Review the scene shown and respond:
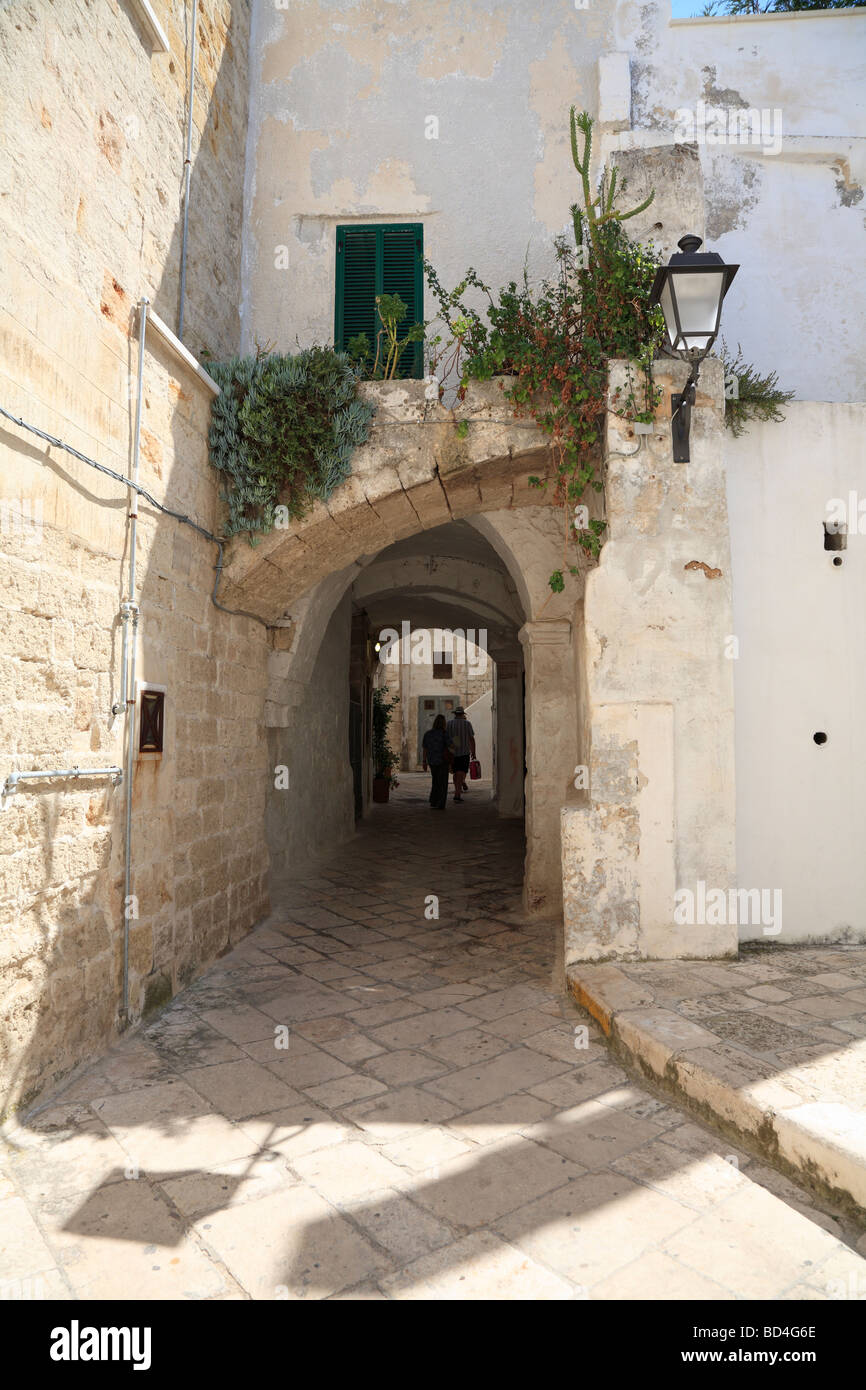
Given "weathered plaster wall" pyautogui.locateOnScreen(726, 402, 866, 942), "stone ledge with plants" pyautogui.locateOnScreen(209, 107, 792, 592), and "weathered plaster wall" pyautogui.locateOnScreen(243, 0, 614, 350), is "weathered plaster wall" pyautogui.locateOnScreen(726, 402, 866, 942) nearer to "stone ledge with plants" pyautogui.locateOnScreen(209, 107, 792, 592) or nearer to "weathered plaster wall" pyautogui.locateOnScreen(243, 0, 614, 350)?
"stone ledge with plants" pyautogui.locateOnScreen(209, 107, 792, 592)

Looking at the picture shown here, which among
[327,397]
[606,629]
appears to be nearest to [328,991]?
[606,629]

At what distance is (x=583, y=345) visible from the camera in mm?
4738

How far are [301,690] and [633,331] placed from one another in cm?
366

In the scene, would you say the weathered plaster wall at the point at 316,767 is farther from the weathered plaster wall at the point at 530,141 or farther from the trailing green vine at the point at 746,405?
the trailing green vine at the point at 746,405

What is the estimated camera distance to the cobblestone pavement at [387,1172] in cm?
216

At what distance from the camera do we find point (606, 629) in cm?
450

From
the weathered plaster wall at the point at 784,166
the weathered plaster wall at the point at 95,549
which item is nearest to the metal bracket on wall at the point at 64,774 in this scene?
the weathered plaster wall at the point at 95,549

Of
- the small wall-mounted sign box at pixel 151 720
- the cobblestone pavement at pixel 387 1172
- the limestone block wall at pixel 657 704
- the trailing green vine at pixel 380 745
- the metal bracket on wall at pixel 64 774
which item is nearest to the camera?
the cobblestone pavement at pixel 387 1172

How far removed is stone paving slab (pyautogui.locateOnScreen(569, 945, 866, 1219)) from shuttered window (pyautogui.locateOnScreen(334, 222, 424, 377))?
14.6ft

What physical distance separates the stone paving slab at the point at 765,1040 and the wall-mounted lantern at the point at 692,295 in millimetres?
2935

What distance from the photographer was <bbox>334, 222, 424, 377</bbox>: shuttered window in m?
6.18

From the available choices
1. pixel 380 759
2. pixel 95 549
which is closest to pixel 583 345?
pixel 95 549

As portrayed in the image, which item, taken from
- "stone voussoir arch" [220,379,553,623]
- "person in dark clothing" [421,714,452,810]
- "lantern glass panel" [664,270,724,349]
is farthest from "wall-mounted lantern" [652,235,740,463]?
"person in dark clothing" [421,714,452,810]
